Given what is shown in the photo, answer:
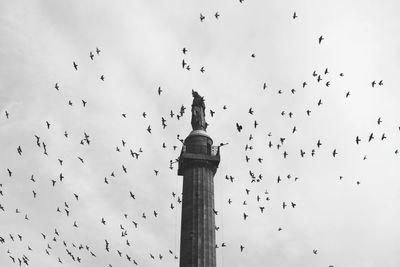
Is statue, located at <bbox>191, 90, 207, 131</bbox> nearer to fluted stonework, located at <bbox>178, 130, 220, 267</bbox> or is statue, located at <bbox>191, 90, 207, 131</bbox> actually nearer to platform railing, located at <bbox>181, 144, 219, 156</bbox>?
fluted stonework, located at <bbox>178, 130, 220, 267</bbox>

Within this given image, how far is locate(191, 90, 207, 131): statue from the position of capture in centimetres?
4334

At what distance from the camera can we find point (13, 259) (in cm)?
3678

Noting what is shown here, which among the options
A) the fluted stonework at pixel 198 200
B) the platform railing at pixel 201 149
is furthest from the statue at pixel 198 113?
the platform railing at pixel 201 149

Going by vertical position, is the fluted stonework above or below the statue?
below

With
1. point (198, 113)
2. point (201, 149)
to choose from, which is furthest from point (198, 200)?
point (198, 113)

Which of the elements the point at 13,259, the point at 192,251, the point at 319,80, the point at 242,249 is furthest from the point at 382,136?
the point at 13,259

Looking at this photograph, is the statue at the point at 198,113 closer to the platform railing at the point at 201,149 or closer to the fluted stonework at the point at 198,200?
the fluted stonework at the point at 198,200

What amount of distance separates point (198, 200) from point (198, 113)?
994cm

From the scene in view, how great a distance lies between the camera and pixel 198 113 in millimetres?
44250

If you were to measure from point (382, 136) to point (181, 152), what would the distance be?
16.1 m

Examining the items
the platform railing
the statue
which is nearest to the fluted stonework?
the platform railing

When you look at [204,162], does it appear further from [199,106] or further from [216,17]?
[216,17]

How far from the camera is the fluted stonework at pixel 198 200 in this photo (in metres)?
34.7

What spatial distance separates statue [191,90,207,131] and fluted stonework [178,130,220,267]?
1214mm
